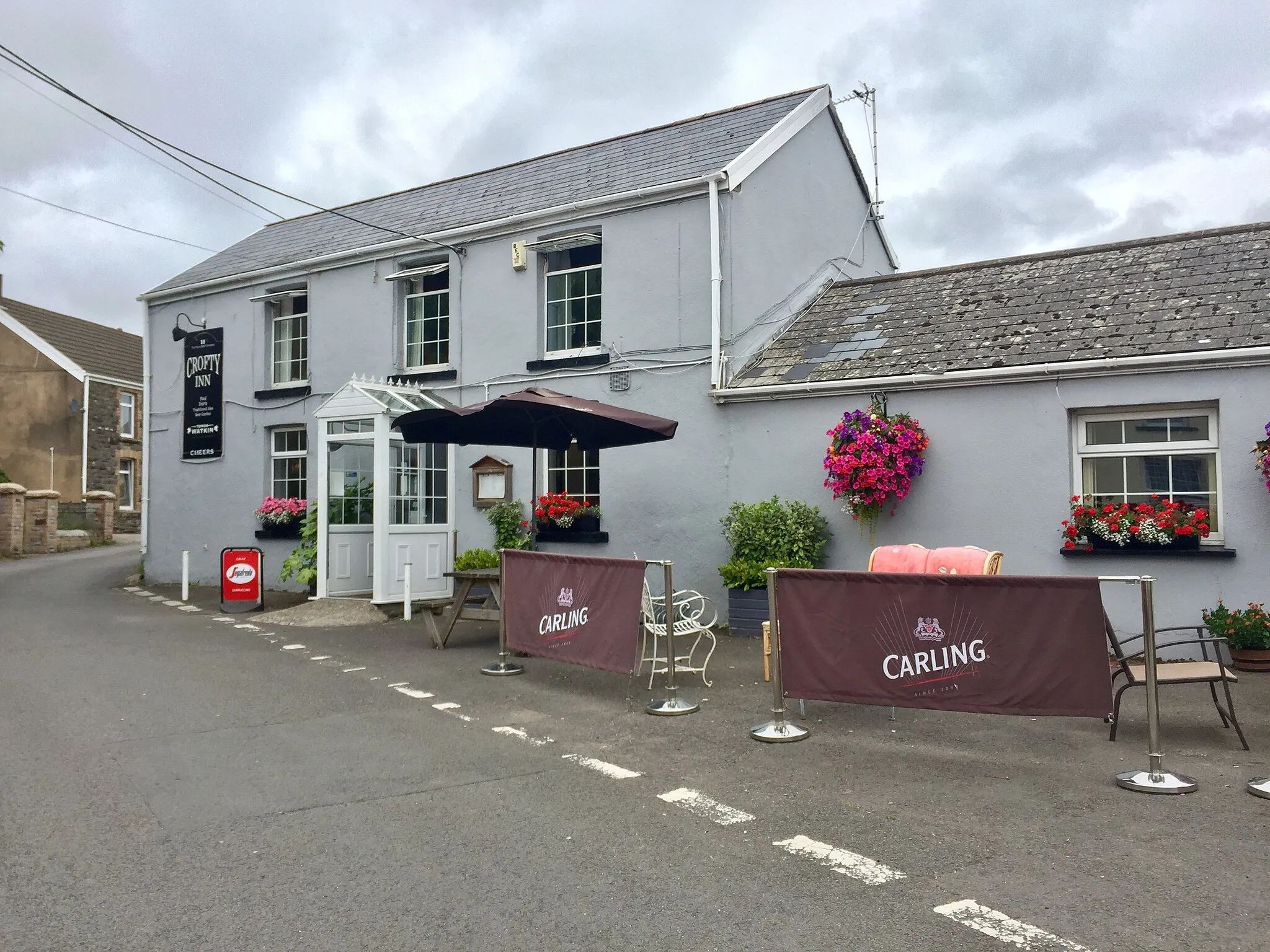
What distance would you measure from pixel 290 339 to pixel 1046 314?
12.7 meters

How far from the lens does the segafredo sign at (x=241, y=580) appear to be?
562 inches

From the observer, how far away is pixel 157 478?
18609mm

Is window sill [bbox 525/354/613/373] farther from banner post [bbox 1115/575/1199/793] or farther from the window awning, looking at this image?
banner post [bbox 1115/575/1199/793]

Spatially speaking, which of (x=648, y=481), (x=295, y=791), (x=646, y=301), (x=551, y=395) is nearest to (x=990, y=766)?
(x=295, y=791)

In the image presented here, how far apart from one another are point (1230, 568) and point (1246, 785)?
4545mm

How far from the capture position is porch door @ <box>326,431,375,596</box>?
46.0ft

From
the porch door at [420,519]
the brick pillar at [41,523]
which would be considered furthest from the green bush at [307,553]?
the brick pillar at [41,523]

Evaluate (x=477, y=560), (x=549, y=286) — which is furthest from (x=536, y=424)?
(x=549, y=286)

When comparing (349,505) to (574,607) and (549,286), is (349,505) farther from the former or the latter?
(574,607)

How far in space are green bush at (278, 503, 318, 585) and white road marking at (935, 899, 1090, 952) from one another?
12457mm

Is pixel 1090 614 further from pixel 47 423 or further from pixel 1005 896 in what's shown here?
pixel 47 423

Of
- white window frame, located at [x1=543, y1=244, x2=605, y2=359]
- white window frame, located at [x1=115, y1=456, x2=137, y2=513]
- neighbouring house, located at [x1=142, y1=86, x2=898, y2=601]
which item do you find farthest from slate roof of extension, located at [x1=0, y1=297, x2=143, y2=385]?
white window frame, located at [x1=543, y1=244, x2=605, y2=359]

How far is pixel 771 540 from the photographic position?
10977 mm

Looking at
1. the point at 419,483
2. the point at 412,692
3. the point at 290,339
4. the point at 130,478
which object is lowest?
the point at 412,692
